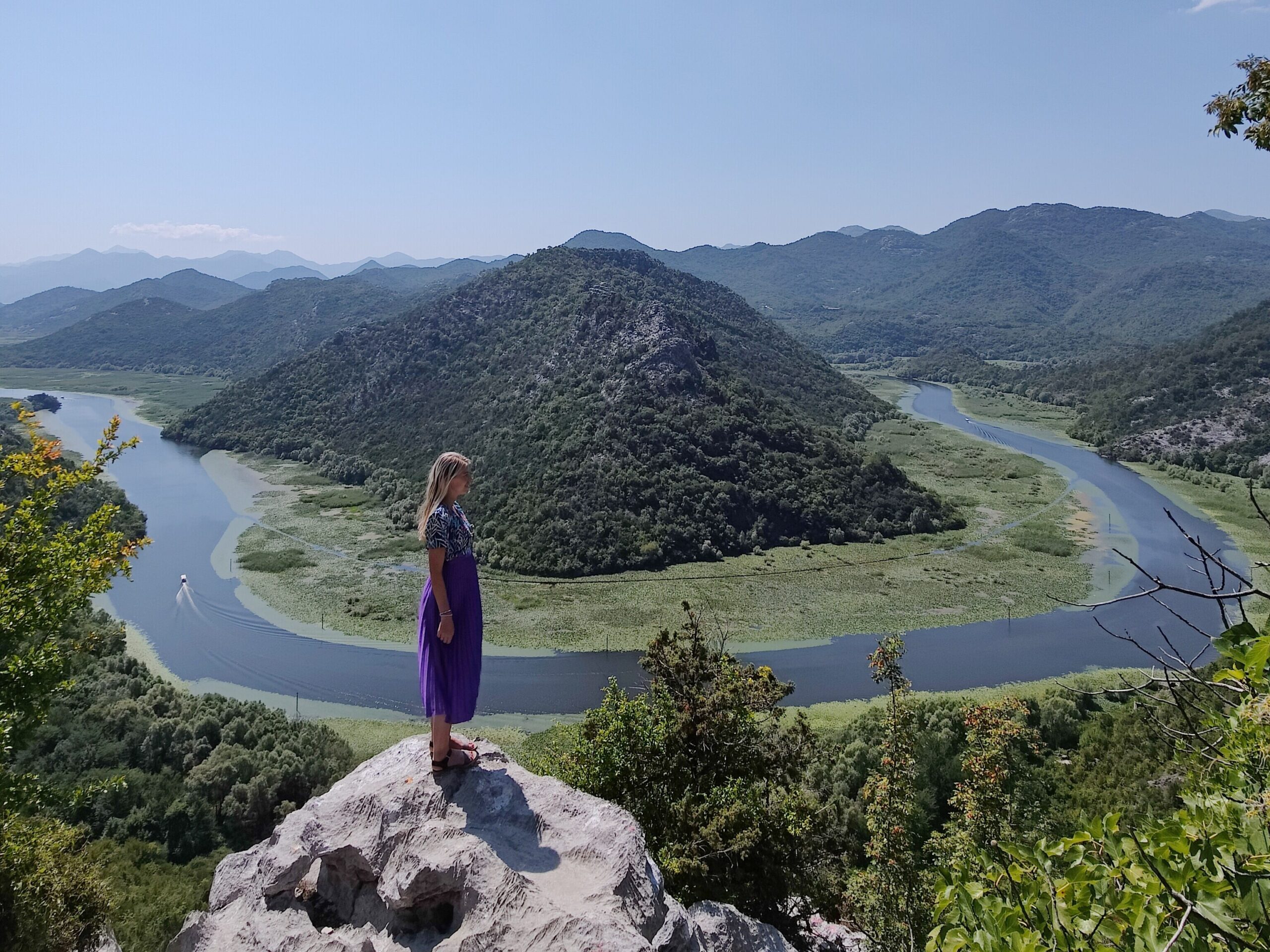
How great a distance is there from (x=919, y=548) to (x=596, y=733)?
4248 centimetres

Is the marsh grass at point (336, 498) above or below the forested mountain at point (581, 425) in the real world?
below

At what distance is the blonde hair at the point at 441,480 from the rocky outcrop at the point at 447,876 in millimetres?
2197

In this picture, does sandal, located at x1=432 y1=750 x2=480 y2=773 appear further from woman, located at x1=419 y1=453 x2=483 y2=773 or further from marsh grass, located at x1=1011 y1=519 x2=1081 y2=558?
marsh grass, located at x1=1011 y1=519 x2=1081 y2=558

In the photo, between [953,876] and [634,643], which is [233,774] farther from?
[953,876]

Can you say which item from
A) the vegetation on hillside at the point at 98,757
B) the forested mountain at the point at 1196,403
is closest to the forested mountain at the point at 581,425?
the vegetation on hillside at the point at 98,757

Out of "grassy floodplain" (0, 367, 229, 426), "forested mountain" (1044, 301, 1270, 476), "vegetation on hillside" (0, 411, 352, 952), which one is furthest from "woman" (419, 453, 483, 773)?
"grassy floodplain" (0, 367, 229, 426)

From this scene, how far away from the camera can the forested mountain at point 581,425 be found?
49344 mm

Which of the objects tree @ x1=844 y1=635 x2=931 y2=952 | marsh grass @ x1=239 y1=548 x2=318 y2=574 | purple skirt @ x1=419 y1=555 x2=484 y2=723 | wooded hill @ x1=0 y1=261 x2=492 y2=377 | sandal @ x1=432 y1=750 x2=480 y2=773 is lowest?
marsh grass @ x1=239 y1=548 x2=318 y2=574

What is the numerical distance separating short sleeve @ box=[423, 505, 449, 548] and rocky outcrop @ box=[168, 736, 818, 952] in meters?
1.98

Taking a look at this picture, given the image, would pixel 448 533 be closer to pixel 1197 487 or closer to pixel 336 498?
pixel 336 498

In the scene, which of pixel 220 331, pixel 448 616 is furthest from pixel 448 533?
pixel 220 331

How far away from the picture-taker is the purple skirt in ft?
19.5

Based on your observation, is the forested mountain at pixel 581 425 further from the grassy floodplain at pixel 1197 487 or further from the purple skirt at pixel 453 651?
the purple skirt at pixel 453 651

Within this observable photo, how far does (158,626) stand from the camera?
36.5 m
